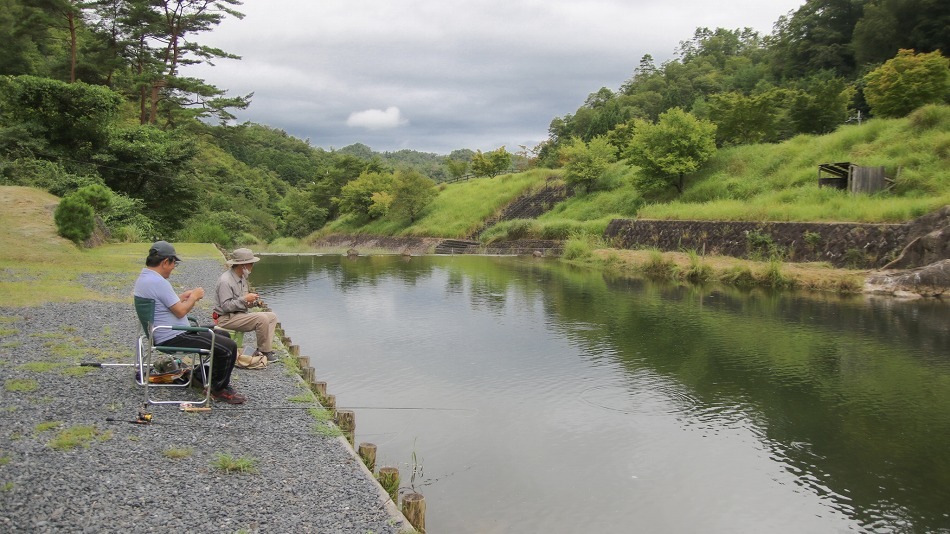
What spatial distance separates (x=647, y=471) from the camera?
21.0ft

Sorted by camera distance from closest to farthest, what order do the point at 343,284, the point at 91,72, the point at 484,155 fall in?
the point at 343,284
the point at 91,72
the point at 484,155

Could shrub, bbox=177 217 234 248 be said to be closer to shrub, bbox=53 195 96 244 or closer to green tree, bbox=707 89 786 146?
shrub, bbox=53 195 96 244

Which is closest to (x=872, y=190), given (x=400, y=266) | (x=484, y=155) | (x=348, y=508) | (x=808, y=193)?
(x=808, y=193)

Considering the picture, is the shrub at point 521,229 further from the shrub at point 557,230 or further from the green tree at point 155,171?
the green tree at point 155,171

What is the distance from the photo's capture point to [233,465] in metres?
4.54

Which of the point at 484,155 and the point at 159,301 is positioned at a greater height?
the point at 484,155

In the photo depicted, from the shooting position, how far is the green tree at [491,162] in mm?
58281

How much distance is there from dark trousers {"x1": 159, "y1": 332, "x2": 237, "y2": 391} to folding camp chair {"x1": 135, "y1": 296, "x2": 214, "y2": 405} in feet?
0.18

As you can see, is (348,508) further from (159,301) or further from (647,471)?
(647,471)

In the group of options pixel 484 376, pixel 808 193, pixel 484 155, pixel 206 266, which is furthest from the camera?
pixel 484 155

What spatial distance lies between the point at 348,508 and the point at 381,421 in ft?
11.2

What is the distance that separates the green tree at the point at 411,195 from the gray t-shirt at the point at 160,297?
138 ft

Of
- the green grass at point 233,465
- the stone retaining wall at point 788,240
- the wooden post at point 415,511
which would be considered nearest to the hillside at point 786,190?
the stone retaining wall at point 788,240

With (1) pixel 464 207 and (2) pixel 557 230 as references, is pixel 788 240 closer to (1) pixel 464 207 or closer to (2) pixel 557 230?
(2) pixel 557 230
